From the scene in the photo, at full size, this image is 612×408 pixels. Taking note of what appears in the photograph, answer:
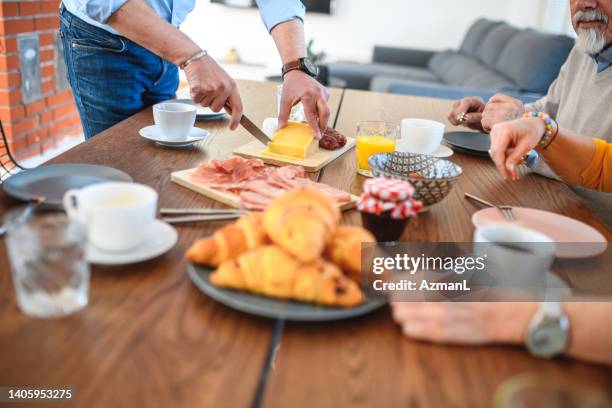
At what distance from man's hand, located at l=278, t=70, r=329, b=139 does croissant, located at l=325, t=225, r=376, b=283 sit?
75 cm

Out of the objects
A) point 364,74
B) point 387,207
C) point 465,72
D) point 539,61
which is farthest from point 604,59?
point 364,74

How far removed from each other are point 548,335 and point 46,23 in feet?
10.7

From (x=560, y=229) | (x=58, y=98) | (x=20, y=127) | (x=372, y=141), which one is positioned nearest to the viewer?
(x=560, y=229)

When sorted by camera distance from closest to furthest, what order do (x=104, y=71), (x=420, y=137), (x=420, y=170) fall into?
(x=420, y=170), (x=420, y=137), (x=104, y=71)

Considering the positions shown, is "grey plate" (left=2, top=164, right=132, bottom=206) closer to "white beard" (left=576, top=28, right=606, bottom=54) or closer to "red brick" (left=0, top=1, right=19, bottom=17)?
"white beard" (left=576, top=28, right=606, bottom=54)

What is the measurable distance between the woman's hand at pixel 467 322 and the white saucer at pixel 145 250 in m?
0.36

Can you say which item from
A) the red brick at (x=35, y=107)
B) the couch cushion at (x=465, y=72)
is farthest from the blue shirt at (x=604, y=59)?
the red brick at (x=35, y=107)

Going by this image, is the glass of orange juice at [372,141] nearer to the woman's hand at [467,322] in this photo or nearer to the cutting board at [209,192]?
the cutting board at [209,192]

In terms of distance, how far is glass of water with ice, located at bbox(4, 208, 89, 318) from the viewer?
0.66 meters

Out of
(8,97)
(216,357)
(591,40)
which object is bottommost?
(8,97)

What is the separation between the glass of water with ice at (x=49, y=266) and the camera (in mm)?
658

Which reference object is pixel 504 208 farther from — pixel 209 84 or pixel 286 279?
pixel 209 84

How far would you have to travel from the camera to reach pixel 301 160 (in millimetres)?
1360

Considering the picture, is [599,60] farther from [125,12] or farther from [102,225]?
[102,225]
